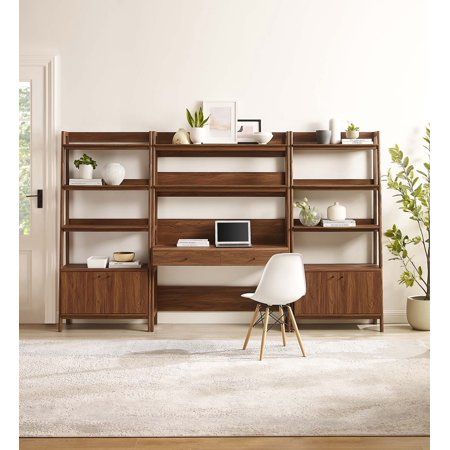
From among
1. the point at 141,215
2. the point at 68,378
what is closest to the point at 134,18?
the point at 141,215

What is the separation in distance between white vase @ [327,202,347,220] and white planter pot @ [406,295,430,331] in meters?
0.93

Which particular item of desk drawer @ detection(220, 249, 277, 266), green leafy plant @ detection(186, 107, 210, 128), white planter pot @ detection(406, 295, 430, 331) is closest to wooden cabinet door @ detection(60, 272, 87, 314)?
desk drawer @ detection(220, 249, 277, 266)

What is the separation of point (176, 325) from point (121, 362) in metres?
1.28

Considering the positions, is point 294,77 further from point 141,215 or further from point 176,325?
point 176,325

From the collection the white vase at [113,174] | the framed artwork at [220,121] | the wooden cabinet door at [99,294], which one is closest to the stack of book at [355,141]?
the framed artwork at [220,121]

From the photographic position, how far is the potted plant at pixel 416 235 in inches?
193

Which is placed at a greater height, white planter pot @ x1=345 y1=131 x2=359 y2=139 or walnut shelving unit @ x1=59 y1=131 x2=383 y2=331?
white planter pot @ x1=345 y1=131 x2=359 y2=139

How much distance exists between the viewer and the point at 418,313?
Answer: 194 inches

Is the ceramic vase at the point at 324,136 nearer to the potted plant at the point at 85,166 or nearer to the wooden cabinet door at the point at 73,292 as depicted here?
the potted plant at the point at 85,166

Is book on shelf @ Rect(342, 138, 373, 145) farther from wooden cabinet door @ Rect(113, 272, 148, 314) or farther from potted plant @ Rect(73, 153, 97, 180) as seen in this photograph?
potted plant @ Rect(73, 153, 97, 180)

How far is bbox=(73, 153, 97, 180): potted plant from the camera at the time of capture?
5.01 meters

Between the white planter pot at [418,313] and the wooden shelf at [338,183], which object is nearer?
the white planter pot at [418,313]

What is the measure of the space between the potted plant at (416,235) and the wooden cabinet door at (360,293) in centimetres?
31

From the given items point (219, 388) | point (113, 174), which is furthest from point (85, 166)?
point (219, 388)
